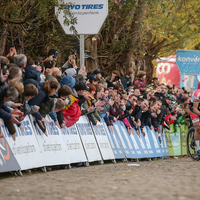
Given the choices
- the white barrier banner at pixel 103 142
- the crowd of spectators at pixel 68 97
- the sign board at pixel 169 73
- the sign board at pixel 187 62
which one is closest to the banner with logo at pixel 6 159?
the crowd of spectators at pixel 68 97

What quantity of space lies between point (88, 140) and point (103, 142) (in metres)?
0.92

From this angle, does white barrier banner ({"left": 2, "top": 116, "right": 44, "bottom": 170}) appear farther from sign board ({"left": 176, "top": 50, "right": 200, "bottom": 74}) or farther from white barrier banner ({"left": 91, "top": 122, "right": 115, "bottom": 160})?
sign board ({"left": 176, "top": 50, "right": 200, "bottom": 74})

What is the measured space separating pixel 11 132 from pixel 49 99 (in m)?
1.31

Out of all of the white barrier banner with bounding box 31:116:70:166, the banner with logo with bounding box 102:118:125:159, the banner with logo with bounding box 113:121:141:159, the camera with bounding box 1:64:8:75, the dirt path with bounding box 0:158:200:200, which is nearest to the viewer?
the dirt path with bounding box 0:158:200:200

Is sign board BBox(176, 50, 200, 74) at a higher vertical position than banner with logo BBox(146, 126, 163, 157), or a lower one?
higher

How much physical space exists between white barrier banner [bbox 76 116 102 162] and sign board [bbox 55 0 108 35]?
89.4 inches

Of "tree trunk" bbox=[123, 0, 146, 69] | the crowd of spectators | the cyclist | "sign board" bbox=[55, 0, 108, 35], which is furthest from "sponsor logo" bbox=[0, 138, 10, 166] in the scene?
"tree trunk" bbox=[123, 0, 146, 69]

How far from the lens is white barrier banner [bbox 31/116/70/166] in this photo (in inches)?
367

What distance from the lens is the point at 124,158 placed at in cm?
1371

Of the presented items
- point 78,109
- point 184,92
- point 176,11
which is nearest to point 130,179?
point 78,109

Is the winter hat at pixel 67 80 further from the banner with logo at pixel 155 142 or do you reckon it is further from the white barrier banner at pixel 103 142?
the banner with logo at pixel 155 142

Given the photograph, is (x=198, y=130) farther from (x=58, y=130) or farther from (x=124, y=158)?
(x=58, y=130)

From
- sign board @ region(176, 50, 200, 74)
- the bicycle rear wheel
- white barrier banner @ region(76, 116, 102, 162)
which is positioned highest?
sign board @ region(176, 50, 200, 74)

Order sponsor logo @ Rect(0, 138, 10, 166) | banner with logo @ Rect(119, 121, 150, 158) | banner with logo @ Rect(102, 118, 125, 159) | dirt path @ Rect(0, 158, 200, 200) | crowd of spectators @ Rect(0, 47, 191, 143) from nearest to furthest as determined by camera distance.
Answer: dirt path @ Rect(0, 158, 200, 200) → sponsor logo @ Rect(0, 138, 10, 166) → crowd of spectators @ Rect(0, 47, 191, 143) → banner with logo @ Rect(102, 118, 125, 159) → banner with logo @ Rect(119, 121, 150, 158)
